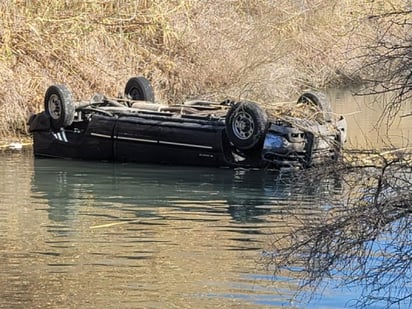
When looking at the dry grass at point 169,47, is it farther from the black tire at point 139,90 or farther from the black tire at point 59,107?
the black tire at point 59,107

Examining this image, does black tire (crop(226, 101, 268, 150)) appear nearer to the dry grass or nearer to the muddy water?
the muddy water

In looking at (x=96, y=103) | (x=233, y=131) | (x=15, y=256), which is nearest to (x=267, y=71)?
(x=96, y=103)

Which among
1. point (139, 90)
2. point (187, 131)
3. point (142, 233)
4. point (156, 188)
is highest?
point (139, 90)

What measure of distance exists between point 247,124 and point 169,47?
10.4m

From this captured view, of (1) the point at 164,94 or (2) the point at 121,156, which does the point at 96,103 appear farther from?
A: (1) the point at 164,94

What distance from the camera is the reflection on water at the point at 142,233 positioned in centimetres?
895

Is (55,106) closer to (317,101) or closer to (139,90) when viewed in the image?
(139,90)

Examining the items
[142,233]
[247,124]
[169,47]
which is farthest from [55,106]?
[169,47]

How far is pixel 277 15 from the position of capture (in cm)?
3122

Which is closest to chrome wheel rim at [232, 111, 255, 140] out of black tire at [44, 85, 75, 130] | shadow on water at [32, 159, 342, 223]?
shadow on water at [32, 159, 342, 223]

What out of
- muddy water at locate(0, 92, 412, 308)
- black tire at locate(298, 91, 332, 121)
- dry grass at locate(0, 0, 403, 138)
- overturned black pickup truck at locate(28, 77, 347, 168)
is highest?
dry grass at locate(0, 0, 403, 138)

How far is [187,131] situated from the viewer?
56.2 feet

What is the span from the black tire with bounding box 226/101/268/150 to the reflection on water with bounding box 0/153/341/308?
0.62 m

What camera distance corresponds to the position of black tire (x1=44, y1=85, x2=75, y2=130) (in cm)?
1855
